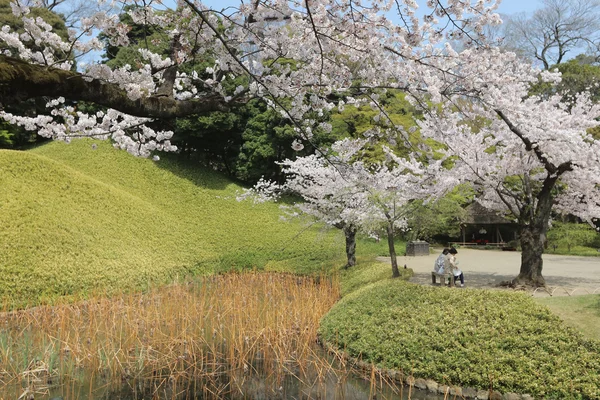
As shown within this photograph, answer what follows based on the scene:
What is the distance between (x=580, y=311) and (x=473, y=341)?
5.93 feet

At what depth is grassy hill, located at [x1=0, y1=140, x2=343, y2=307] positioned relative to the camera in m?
10.0

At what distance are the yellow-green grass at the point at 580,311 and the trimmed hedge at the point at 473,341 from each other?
0.75 ft

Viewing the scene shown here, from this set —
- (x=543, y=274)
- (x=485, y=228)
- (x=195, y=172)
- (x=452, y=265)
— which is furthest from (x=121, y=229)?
(x=485, y=228)

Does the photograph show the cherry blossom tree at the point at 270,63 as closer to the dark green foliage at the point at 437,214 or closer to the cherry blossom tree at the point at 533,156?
the cherry blossom tree at the point at 533,156

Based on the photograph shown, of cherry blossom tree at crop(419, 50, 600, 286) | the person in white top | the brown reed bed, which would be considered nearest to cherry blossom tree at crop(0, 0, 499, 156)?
the brown reed bed

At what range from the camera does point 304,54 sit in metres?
4.61

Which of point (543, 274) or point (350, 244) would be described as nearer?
point (543, 274)

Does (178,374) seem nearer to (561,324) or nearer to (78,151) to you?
(561,324)

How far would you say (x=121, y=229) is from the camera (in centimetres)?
1404

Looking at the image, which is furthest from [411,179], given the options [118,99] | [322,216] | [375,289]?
[118,99]

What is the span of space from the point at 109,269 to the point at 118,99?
874cm

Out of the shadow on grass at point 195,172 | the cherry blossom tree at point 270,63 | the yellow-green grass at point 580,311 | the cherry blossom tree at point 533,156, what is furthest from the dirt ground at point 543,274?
the shadow on grass at point 195,172

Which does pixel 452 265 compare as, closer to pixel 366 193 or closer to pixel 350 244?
pixel 366 193

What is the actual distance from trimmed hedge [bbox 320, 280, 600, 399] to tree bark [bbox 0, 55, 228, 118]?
4110mm
